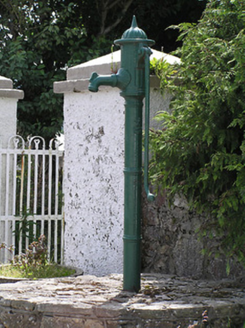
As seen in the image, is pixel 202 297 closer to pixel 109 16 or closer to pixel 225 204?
pixel 225 204

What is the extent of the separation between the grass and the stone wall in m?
0.77

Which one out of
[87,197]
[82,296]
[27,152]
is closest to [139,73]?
[82,296]

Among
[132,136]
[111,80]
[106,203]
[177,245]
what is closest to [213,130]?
[132,136]

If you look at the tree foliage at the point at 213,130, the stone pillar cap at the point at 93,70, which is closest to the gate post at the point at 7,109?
the stone pillar cap at the point at 93,70

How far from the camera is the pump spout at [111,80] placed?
12.2ft

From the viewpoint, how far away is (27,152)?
20.8 feet

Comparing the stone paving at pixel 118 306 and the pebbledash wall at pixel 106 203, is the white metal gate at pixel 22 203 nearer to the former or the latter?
the pebbledash wall at pixel 106 203

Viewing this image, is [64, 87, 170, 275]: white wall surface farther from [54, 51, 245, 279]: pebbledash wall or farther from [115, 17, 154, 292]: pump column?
[115, 17, 154, 292]: pump column

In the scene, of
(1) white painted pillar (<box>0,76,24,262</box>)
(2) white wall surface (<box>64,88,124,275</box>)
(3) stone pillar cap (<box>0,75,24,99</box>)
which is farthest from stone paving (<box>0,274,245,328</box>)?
(3) stone pillar cap (<box>0,75,24,99</box>)

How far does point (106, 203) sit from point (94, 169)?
0.34m

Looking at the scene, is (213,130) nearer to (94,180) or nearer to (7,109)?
(94,180)

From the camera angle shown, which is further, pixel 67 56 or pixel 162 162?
pixel 67 56

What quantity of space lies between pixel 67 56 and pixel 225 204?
6686 mm

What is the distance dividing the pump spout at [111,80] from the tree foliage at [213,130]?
502 millimetres
